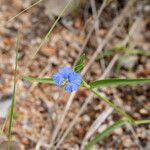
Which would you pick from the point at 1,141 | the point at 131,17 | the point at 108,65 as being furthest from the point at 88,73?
the point at 1,141

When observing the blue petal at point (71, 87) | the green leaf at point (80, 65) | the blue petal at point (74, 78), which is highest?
the green leaf at point (80, 65)

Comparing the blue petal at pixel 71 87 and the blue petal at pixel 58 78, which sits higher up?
the blue petal at pixel 58 78

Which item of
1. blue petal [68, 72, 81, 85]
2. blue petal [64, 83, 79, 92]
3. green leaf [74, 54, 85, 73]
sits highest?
green leaf [74, 54, 85, 73]

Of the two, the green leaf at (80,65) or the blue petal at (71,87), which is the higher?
the green leaf at (80,65)

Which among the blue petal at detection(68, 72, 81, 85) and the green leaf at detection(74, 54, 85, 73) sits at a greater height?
the green leaf at detection(74, 54, 85, 73)

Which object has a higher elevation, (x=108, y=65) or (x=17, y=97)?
(x=108, y=65)

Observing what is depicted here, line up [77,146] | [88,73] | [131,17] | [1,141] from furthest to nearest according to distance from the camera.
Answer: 1. [131,17]
2. [88,73]
3. [77,146]
4. [1,141]

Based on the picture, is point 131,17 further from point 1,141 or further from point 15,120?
point 1,141
